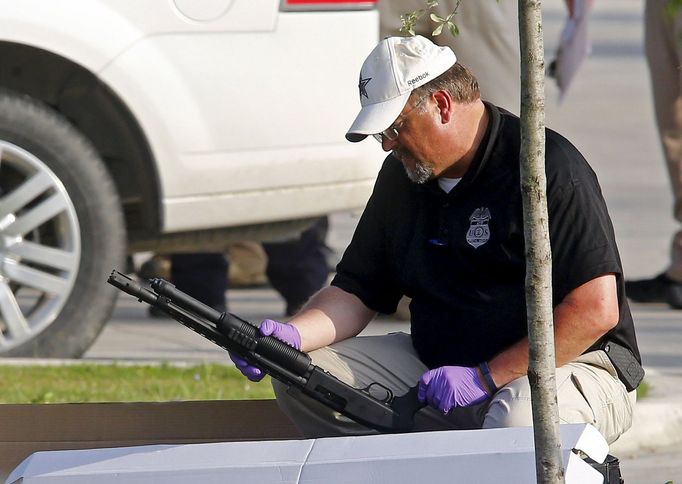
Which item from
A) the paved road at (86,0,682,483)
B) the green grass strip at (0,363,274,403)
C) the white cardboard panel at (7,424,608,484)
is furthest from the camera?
the paved road at (86,0,682,483)

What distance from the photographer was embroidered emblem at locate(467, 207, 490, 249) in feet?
Result: 11.4

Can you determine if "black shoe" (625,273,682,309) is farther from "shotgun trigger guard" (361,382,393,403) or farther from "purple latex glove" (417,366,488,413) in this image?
"purple latex glove" (417,366,488,413)

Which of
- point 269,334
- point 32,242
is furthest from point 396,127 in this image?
point 32,242

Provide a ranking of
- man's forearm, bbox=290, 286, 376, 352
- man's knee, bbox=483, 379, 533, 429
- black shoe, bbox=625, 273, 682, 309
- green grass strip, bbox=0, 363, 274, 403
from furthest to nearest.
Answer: black shoe, bbox=625, 273, 682, 309
green grass strip, bbox=0, 363, 274, 403
man's forearm, bbox=290, 286, 376, 352
man's knee, bbox=483, 379, 533, 429

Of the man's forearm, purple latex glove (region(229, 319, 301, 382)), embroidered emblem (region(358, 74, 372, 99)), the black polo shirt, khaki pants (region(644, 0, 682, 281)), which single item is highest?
embroidered emblem (region(358, 74, 372, 99))

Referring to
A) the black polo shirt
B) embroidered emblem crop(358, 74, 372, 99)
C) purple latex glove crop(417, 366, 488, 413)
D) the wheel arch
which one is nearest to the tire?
the wheel arch

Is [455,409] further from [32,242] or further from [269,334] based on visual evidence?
[32,242]

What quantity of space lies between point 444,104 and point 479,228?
0.28 m

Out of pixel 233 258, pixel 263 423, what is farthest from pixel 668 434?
pixel 233 258

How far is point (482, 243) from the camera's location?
3.47 metres

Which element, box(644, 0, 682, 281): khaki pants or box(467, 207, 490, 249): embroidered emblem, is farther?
box(644, 0, 682, 281): khaki pants

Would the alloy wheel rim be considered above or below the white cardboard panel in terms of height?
below

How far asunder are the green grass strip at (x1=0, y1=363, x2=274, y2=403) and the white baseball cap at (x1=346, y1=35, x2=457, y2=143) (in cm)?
153

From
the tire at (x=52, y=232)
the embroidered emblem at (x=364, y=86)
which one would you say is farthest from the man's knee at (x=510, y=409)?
the tire at (x=52, y=232)
